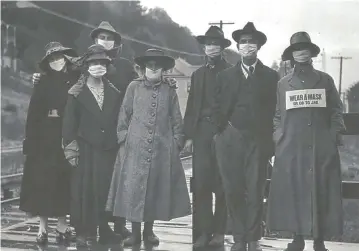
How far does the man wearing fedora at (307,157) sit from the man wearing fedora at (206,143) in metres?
0.45

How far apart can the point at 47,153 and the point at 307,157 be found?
216 centimetres

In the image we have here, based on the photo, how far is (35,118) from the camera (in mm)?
4402

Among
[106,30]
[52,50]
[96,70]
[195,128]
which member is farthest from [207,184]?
[52,50]

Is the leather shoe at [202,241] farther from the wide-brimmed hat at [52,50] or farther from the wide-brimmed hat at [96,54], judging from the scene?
the wide-brimmed hat at [52,50]

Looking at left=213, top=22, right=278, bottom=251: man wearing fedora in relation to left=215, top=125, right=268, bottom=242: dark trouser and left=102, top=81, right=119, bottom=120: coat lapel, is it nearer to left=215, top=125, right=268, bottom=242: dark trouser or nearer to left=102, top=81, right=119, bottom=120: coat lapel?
left=215, top=125, right=268, bottom=242: dark trouser

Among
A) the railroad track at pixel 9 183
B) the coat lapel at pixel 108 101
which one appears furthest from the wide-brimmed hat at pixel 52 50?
the railroad track at pixel 9 183

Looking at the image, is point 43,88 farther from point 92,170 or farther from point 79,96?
point 92,170

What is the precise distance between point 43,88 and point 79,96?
0.38 meters

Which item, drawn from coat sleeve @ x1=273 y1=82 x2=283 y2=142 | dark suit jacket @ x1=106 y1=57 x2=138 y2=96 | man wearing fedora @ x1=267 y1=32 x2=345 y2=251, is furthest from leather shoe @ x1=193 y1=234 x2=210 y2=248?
dark suit jacket @ x1=106 y1=57 x2=138 y2=96

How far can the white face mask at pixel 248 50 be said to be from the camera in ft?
12.8

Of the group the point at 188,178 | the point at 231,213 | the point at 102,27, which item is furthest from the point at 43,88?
the point at 231,213

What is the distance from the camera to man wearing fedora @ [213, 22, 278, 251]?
3.83m

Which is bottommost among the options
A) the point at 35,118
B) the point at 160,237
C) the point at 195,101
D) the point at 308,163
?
the point at 160,237

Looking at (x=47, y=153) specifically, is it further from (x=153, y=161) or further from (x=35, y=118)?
(x=153, y=161)
